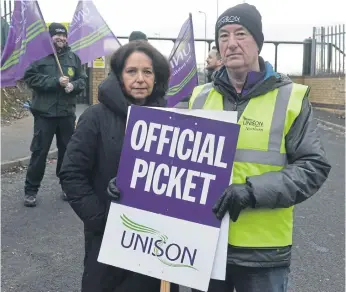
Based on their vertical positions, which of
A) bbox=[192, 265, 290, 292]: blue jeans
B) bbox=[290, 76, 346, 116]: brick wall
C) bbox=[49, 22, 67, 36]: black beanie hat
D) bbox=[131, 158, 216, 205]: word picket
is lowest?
bbox=[290, 76, 346, 116]: brick wall

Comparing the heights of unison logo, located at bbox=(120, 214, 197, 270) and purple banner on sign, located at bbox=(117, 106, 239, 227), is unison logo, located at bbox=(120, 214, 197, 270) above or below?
below

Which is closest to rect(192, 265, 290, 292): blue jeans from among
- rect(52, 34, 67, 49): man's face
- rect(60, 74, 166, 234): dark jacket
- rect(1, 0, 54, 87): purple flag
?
rect(60, 74, 166, 234): dark jacket

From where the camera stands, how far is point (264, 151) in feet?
6.14

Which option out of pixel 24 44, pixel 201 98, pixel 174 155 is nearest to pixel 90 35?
pixel 24 44

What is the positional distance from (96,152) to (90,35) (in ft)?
14.7

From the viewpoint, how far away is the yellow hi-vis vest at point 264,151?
1870 mm

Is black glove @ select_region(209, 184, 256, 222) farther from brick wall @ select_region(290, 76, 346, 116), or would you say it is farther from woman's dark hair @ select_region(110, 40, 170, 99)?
brick wall @ select_region(290, 76, 346, 116)

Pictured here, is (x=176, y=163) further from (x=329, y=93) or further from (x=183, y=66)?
(x=329, y=93)

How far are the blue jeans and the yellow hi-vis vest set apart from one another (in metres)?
0.12

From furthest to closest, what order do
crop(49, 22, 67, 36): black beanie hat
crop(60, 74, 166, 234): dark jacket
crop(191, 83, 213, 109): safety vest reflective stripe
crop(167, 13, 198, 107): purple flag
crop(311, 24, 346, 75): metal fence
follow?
crop(311, 24, 346, 75): metal fence, crop(167, 13, 198, 107): purple flag, crop(49, 22, 67, 36): black beanie hat, crop(60, 74, 166, 234): dark jacket, crop(191, 83, 213, 109): safety vest reflective stripe

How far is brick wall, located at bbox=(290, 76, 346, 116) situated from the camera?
50.3 feet

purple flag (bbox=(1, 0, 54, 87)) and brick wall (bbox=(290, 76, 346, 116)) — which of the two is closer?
purple flag (bbox=(1, 0, 54, 87))

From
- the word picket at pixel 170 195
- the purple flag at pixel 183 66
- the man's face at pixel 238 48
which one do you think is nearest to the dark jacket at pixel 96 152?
the word picket at pixel 170 195

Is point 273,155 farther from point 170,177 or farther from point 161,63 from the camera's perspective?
point 161,63
